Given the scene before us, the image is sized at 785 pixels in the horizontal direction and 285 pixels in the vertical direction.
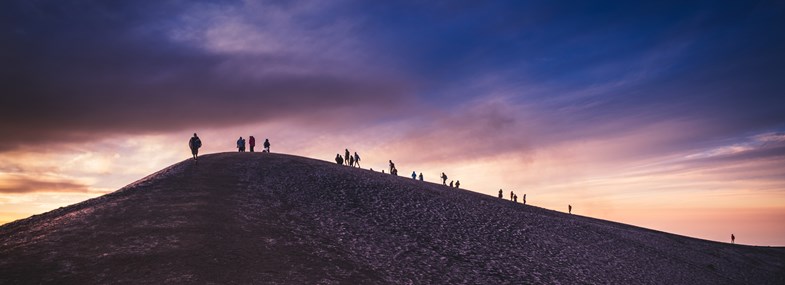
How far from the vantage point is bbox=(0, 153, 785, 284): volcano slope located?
1962 centimetres

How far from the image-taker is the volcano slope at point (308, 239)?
64.4 ft

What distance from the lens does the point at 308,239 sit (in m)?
25.8

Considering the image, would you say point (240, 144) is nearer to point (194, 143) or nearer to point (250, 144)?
point (250, 144)

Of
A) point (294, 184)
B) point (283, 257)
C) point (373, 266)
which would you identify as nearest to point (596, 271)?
point (373, 266)

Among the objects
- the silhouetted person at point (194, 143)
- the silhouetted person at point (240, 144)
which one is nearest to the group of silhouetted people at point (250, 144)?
the silhouetted person at point (240, 144)

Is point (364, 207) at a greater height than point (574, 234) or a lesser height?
→ greater

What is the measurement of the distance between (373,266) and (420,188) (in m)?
23.8

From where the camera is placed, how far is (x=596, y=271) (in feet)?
103

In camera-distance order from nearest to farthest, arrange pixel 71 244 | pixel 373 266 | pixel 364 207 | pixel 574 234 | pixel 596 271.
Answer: pixel 71 244 < pixel 373 266 < pixel 596 271 < pixel 364 207 < pixel 574 234

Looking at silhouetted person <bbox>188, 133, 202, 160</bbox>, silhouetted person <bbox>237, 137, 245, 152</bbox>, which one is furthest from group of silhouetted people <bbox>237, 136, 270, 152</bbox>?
silhouetted person <bbox>188, 133, 202, 160</bbox>

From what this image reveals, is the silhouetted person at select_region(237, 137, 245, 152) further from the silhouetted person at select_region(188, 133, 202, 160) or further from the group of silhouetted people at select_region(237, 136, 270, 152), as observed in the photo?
the silhouetted person at select_region(188, 133, 202, 160)

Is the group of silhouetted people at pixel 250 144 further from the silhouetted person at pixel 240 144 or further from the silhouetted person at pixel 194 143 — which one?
the silhouetted person at pixel 194 143

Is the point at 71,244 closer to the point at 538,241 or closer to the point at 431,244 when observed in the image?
the point at 431,244

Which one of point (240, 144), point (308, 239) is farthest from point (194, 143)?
point (308, 239)
